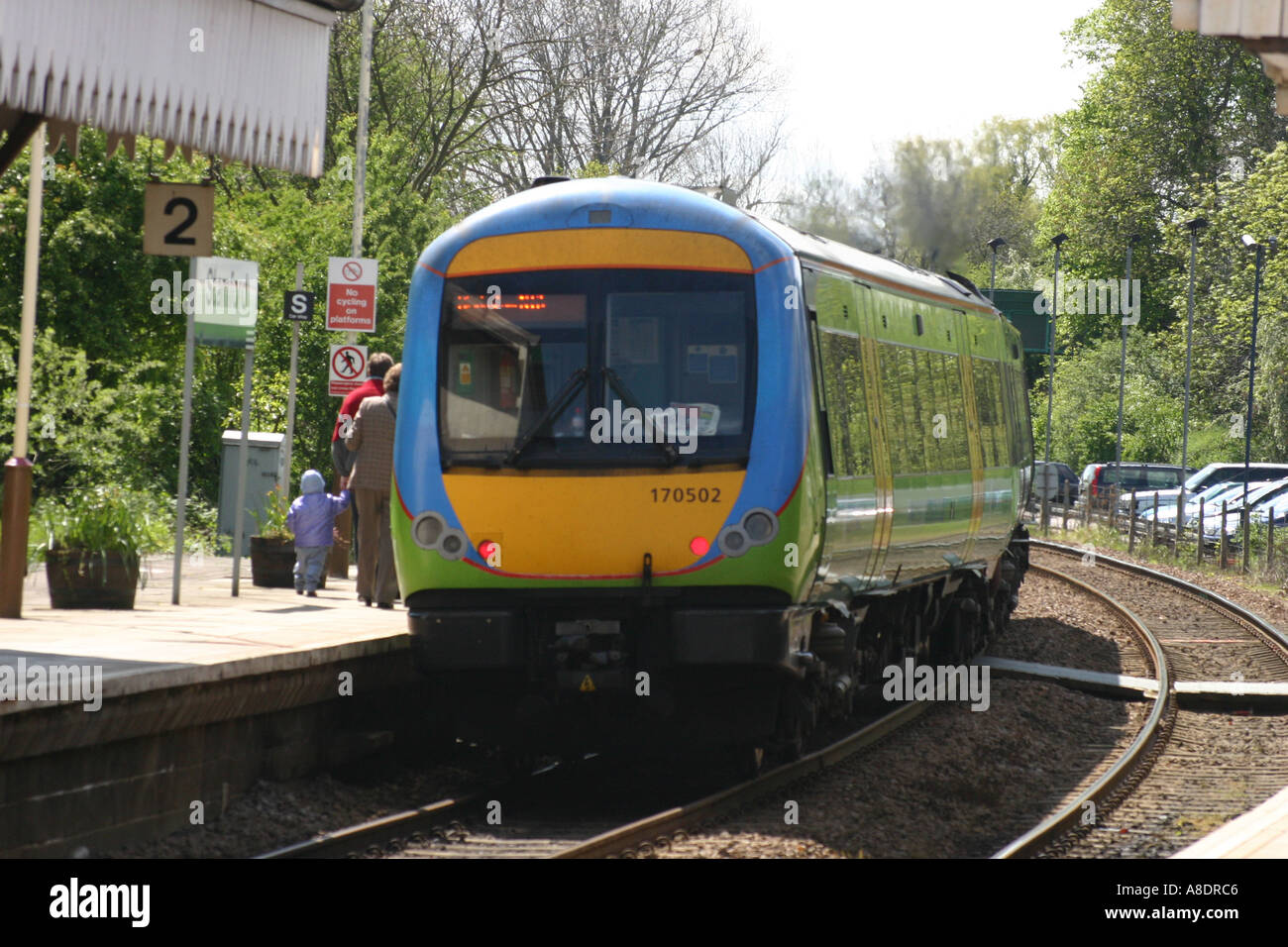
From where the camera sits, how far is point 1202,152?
2386 inches

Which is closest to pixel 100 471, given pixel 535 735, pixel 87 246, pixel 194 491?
pixel 87 246

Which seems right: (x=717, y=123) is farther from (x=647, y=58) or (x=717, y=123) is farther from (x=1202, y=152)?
(x=1202, y=152)

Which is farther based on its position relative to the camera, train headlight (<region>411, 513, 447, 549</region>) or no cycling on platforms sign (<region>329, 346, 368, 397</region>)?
no cycling on platforms sign (<region>329, 346, 368, 397</region>)

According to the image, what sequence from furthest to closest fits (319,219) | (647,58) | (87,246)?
(647,58)
(319,219)
(87,246)

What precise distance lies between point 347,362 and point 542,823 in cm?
900

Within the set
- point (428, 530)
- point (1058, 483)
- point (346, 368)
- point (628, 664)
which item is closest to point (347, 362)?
point (346, 368)

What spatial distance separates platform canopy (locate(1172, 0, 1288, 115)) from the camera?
27.6ft

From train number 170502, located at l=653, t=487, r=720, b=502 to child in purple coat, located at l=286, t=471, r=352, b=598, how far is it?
510 centimetres

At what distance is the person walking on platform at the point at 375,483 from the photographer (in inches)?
501

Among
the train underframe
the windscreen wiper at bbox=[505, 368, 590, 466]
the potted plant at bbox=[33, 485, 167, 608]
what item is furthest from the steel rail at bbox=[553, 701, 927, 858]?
the potted plant at bbox=[33, 485, 167, 608]

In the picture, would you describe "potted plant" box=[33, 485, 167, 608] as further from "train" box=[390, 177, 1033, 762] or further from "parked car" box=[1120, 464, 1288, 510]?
"parked car" box=[1120, 464, 1288, 510]

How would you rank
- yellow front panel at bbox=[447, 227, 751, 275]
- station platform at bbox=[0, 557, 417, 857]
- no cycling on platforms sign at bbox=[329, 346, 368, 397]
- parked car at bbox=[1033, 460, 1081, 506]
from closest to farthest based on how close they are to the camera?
1. station platform at bbox=[0, 557, 417, 857]
2. yellow front panel at bbox=[447, 227, 751, 275]
3. no cycling on platforms sign at bbox=[329, 346, 368, 397]
4. parked car at bbox=[1033, 460, 1081, 506]

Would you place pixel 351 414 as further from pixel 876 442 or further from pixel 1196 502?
pixel 1196 502

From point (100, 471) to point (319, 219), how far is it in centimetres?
1221
